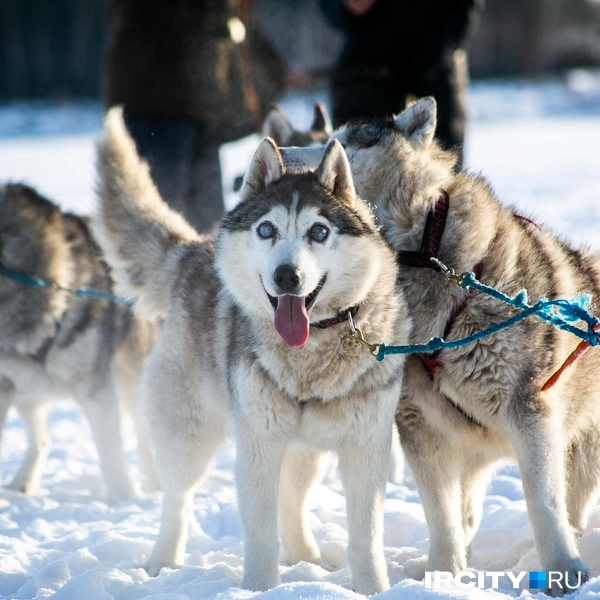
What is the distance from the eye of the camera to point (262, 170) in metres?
2.82

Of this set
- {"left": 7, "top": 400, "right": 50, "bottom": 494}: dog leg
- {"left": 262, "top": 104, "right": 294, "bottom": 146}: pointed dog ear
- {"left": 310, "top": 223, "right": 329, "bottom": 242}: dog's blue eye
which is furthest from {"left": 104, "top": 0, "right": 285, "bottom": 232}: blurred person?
{"left": 310, "top": 223, "right": 329, "bottom": 242}: dog's blue eye

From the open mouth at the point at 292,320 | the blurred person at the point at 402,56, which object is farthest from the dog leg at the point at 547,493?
the blurred person at the point at 402,56

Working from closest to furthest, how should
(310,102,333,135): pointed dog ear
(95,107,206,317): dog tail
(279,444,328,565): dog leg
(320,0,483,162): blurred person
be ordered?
(279,444,328,565): dog leg, (95,107,206,317): dog tail, (320,0,483,162): blurred person, (310,102,333,135): pointed dog ear

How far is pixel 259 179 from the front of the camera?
284cm

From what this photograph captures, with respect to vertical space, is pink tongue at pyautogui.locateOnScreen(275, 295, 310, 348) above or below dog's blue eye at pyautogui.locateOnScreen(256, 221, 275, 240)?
below

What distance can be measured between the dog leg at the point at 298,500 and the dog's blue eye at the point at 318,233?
969mm

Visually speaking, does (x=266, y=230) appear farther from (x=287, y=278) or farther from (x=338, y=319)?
(x=338, y=319)

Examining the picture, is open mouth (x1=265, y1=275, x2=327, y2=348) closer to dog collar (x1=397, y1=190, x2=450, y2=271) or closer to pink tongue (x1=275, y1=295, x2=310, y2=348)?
pink tongue (x1=275, y1=295, x2=310, y2=348)

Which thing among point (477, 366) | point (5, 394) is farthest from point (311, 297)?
point (5, 394)

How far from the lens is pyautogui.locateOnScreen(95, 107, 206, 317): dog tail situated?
3.41 meters

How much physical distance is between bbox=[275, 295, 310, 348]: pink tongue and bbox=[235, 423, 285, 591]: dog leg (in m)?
0.36

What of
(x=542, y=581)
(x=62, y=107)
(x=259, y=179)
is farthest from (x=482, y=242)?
(x=62, y=107)

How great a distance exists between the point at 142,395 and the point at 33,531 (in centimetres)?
91

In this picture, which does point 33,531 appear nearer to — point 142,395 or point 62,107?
point 142,395
